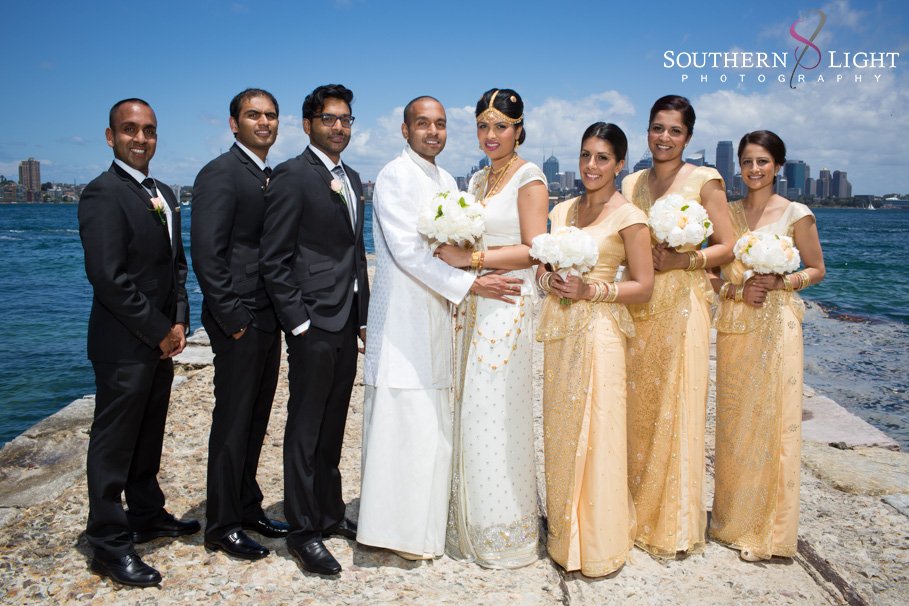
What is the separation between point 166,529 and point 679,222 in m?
3.75

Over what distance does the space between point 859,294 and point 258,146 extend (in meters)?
28.0

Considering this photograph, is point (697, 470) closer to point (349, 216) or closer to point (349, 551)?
point (349, 551)

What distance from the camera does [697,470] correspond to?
4297 millimetres

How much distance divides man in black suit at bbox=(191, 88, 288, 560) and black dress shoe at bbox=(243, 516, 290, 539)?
0.93 feet

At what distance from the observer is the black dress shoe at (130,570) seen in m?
3.80

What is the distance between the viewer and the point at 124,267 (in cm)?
379

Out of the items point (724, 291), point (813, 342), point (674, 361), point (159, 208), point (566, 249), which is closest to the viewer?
point (566, 249)

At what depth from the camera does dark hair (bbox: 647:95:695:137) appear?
426cm

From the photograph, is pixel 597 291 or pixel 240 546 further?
pixel 240 546

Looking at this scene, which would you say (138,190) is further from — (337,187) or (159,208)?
(337,187)

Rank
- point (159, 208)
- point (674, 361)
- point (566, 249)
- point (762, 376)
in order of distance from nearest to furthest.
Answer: point (566, 249) < point (159, 208) < point (674, 361) < point (762, 376)

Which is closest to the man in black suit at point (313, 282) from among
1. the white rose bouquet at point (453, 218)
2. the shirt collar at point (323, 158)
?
the shirt collar at point (323, 158)

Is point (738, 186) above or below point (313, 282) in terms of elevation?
above

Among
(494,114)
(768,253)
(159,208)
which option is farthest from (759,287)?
(159,208)
